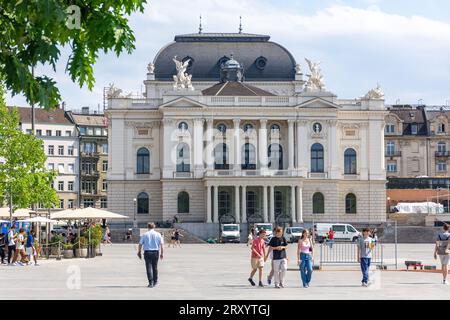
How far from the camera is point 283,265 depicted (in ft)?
96.9

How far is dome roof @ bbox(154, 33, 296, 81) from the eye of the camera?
111125 millimetres

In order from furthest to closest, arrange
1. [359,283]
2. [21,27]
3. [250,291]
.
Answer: [359,283], [250,291], [21,27]

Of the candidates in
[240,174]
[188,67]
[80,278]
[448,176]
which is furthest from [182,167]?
[80,278]

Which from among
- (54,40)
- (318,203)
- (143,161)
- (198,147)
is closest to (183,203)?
(198,147)

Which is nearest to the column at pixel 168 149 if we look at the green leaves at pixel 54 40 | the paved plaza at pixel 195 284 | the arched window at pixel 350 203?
the arched window at pixel 350 203

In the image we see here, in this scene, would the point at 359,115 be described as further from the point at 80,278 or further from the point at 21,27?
the point at 21,27

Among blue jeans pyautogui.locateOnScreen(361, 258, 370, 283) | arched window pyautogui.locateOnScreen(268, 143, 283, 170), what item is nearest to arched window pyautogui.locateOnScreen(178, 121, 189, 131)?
arched window pyautogui.locateOnScreen(268, 143, 283, 170)

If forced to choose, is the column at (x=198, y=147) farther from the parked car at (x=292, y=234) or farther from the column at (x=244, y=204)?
the parked car at (x=292, y=234)

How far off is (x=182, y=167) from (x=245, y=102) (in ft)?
28.3

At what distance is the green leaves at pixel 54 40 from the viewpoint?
12031 mm

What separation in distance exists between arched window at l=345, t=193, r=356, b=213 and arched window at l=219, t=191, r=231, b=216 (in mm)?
11590

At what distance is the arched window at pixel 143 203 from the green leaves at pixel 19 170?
141 ft

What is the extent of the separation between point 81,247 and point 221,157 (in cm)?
5107

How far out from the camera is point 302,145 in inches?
4065
